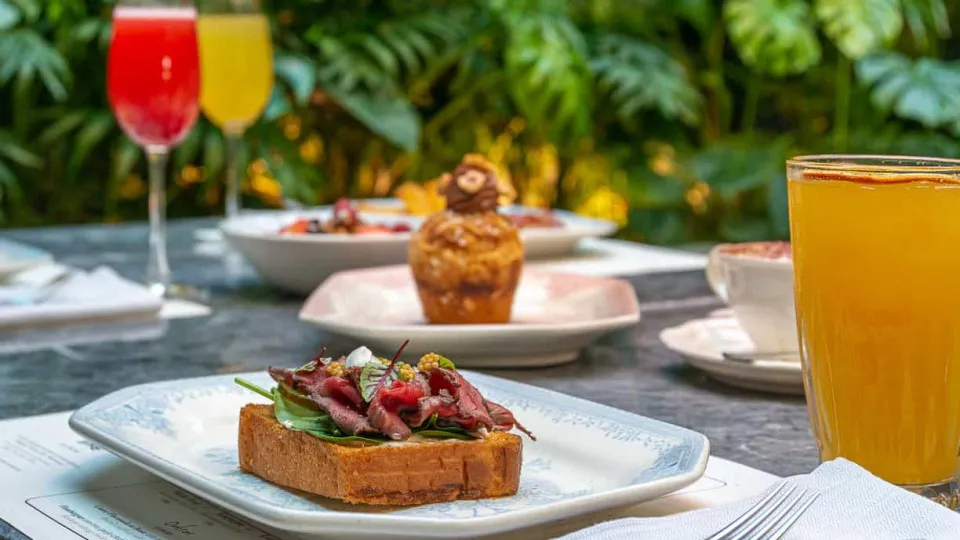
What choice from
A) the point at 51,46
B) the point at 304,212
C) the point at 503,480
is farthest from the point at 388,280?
the point at 51,46

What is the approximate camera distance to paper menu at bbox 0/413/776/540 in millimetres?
814

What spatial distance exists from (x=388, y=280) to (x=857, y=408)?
82cm

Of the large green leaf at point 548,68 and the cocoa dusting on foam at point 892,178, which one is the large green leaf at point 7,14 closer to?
the large green leaf at point 548,68

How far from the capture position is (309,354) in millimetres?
1429

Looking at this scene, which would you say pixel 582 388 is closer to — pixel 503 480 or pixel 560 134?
pixel 503 480

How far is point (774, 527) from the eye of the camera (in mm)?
727

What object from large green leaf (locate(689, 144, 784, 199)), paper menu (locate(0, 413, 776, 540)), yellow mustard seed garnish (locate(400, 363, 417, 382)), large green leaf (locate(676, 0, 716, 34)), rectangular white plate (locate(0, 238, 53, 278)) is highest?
large green leaf (locate(676, 0, 716, 34))

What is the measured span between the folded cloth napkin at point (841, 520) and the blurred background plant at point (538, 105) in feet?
11.7

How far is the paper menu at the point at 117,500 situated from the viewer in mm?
814

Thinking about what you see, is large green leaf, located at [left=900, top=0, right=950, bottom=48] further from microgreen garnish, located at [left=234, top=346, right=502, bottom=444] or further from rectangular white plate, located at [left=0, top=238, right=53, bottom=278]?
microgreen garnish, located at [left=234, top=346, right=502, bottom=444]

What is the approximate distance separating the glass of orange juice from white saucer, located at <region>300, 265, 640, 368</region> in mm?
437

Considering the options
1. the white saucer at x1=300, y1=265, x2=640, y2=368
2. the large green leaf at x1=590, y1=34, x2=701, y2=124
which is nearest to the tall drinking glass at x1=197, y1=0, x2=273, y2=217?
the white saucer at x1=300, y1=265, x2=640, y2=368

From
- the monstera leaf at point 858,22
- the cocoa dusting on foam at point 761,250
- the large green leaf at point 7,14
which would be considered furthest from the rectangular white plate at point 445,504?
the monstera leaf at point 858,22

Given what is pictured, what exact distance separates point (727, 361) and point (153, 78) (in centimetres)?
96
